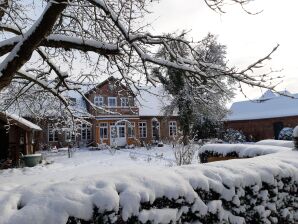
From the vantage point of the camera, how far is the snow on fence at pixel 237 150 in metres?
8.56

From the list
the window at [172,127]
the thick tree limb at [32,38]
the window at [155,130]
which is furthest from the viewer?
the window at [172,127]

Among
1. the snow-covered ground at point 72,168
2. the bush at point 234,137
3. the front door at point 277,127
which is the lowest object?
the snow-covered ground at point 72,168

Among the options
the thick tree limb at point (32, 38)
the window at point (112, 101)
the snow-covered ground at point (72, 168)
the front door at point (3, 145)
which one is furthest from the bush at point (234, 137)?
the thick tree limb at point (32, 38)

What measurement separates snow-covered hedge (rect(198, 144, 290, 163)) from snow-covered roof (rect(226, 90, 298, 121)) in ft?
80.1

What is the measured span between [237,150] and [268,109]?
3048 cm

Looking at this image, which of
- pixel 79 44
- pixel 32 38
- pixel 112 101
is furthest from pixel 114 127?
pixel 32 38

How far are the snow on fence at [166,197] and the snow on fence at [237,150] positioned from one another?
344 cm

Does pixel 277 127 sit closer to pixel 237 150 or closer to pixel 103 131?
pixel 103 131

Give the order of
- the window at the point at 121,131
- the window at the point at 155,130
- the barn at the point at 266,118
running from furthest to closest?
the window at the point at 155,130 → the window at the point at 121,131 → the barn at the point at 266,118

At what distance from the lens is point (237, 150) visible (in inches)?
376

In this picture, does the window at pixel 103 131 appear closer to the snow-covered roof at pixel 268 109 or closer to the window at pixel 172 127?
the window at pixel 172 127

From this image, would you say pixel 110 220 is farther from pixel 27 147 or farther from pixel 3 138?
pixel 3 138

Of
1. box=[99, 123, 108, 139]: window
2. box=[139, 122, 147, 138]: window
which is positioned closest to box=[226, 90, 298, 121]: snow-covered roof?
box=[139, 122, 147, 138]: window

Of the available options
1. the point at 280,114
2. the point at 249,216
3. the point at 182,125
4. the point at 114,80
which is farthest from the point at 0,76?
the point at 280,114
